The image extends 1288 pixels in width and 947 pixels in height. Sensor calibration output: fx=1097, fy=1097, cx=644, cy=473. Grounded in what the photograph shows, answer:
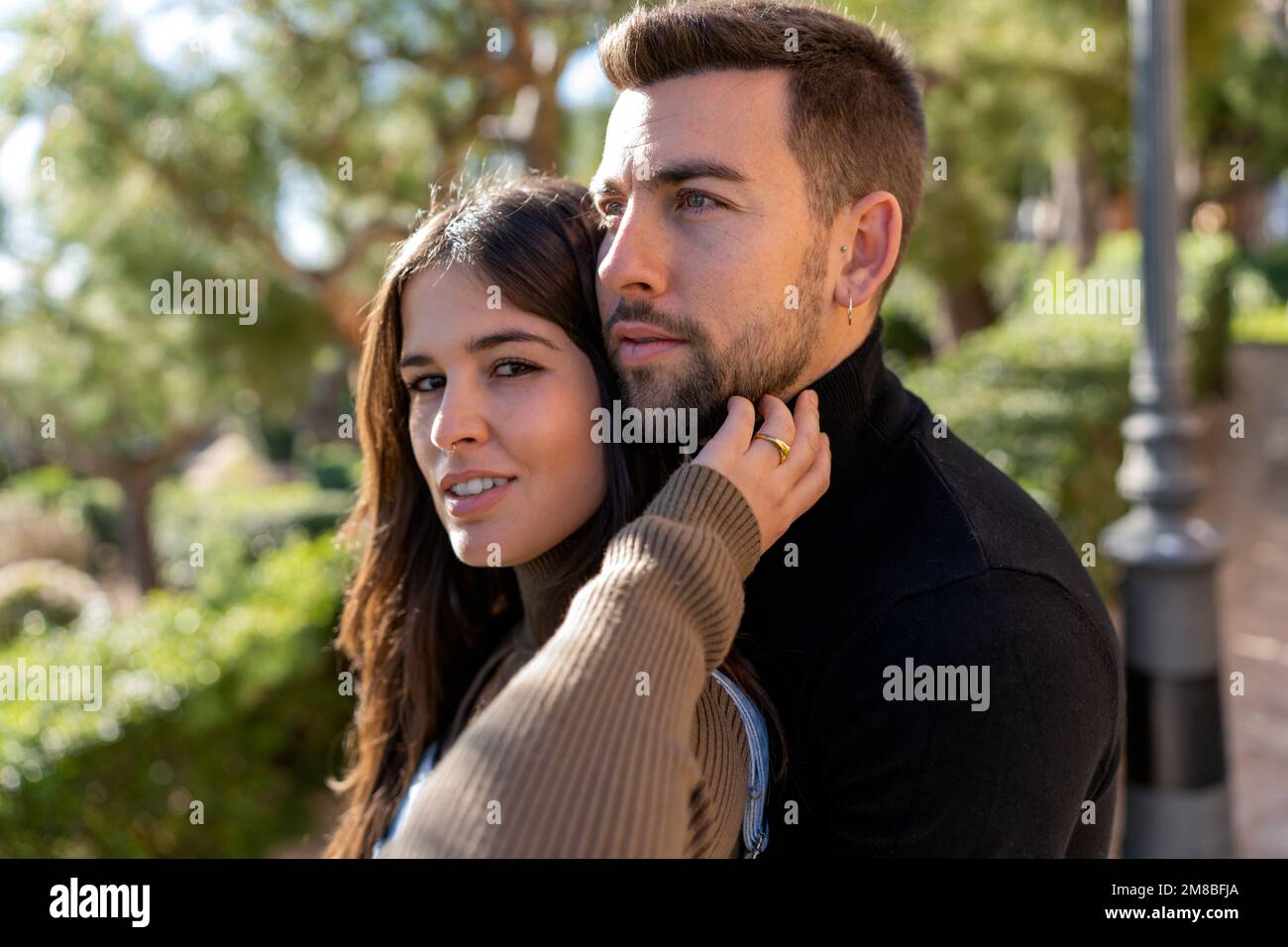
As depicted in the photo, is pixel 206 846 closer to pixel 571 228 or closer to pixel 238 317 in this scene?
pixel 571 228

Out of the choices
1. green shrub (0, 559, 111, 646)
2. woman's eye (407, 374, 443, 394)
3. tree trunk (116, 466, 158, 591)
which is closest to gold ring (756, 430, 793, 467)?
woman's eye (407, 374, 443, 394)

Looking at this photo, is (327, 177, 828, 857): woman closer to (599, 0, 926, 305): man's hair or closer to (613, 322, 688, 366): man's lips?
(613, 322, 688, 366): man's lips

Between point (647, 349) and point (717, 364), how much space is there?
11 centimetres

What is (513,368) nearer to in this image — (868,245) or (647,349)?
(647,349)

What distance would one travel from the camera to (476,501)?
5.96 ft

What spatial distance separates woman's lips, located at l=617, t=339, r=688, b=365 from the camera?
169 centimetres

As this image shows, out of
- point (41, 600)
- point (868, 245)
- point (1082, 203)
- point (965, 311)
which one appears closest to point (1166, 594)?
point (868, 245)

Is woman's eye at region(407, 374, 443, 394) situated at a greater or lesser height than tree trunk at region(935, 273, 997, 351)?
lesser

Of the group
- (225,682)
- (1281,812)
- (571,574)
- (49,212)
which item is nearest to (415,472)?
(571,574)

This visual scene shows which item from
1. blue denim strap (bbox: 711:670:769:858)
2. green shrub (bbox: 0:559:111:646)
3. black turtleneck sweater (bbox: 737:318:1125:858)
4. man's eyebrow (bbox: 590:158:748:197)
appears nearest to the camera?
black turtleneck sweater (bbox: 737:318:1125:858)

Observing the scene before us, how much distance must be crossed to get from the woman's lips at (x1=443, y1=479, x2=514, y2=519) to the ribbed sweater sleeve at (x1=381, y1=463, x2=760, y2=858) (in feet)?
1.64
